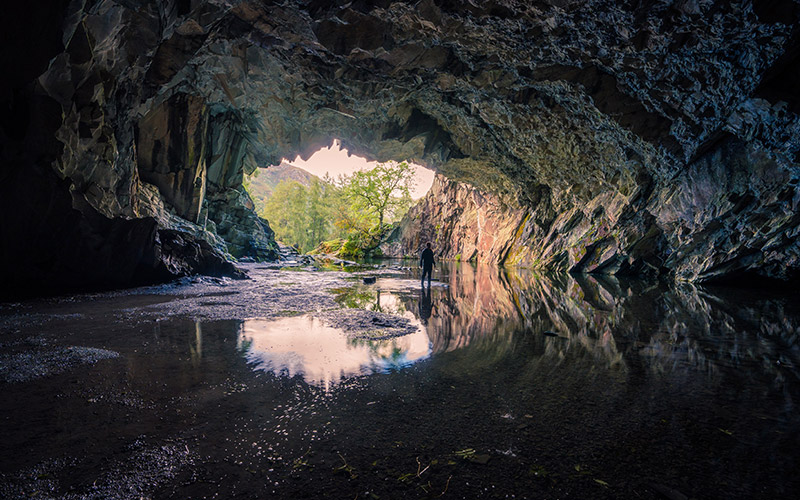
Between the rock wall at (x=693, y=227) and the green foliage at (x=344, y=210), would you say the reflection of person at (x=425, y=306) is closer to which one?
the rock wall at (x=693, y=227)

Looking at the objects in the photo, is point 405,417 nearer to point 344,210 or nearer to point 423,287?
point 423,287

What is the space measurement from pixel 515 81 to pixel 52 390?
1543cm

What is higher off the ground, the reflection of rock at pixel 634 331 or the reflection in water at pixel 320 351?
the reflection in water at pixel 320 351

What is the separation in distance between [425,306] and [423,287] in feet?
12.8

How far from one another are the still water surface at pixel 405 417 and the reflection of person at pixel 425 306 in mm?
1241

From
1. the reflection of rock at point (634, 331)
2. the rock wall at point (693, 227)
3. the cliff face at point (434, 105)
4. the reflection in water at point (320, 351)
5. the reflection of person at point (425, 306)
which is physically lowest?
Result: the reflection of rock at point (634, 331)

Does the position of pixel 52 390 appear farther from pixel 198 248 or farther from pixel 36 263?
pixel 198 248

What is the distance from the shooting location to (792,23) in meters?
7.98

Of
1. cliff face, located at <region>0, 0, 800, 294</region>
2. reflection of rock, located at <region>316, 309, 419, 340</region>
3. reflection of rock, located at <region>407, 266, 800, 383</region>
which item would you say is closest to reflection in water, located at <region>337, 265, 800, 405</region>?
reflection of rock, located at <region>407, 266, 800, 383</region>

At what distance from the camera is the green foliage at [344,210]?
148 feet

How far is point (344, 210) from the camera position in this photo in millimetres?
51656

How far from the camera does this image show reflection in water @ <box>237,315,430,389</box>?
342 cm

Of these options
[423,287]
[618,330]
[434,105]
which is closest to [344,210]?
[434,105]

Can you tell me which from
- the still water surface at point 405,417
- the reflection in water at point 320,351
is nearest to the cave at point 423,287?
the still water surface at point 405,417
